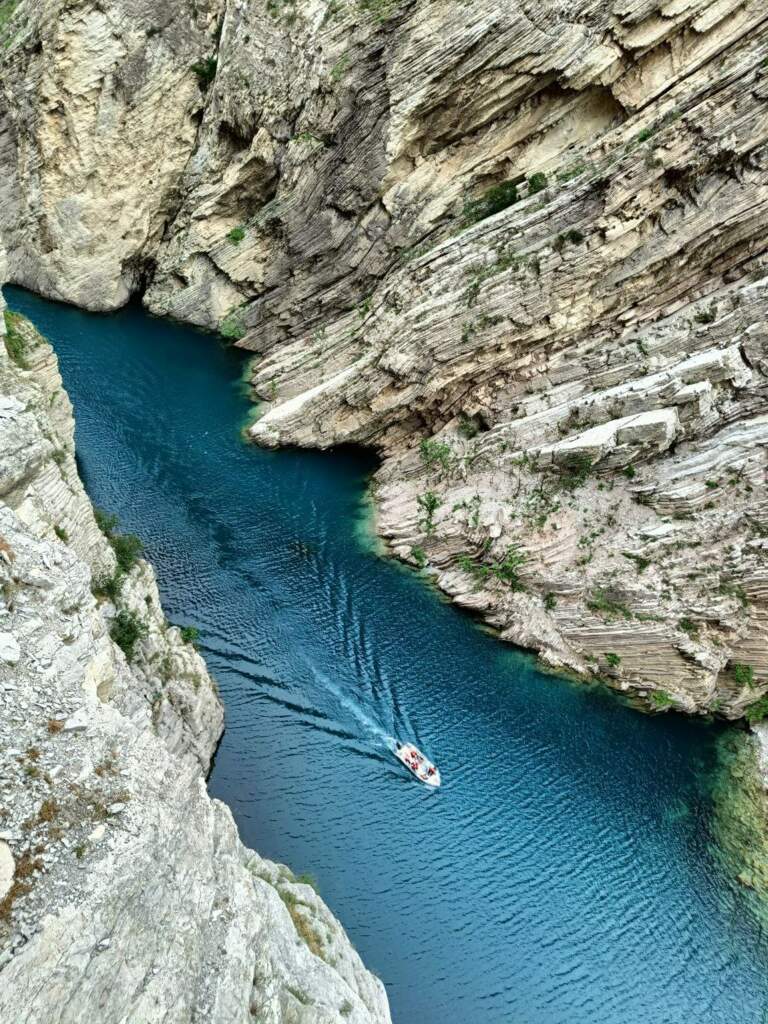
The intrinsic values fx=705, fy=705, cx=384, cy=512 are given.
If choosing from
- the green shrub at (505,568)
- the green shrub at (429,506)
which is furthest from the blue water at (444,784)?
the green shrub at (429,506)

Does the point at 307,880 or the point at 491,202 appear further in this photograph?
the point at 491,202

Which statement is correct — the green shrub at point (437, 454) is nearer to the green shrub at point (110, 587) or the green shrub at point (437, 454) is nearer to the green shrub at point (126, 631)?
the green shrub at point (110, 587)

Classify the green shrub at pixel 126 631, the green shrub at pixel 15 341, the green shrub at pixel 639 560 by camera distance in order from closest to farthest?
the green shrub at pixel 126 631 → the green shrub at pixel 15 341 → the green shrub at pixel 639 560

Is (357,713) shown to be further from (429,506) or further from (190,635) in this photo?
(429,506)

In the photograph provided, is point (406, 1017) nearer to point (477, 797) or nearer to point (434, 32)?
point (477, 797)

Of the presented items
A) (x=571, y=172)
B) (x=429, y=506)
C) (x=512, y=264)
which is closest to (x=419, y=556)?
(x=429, y=506)
